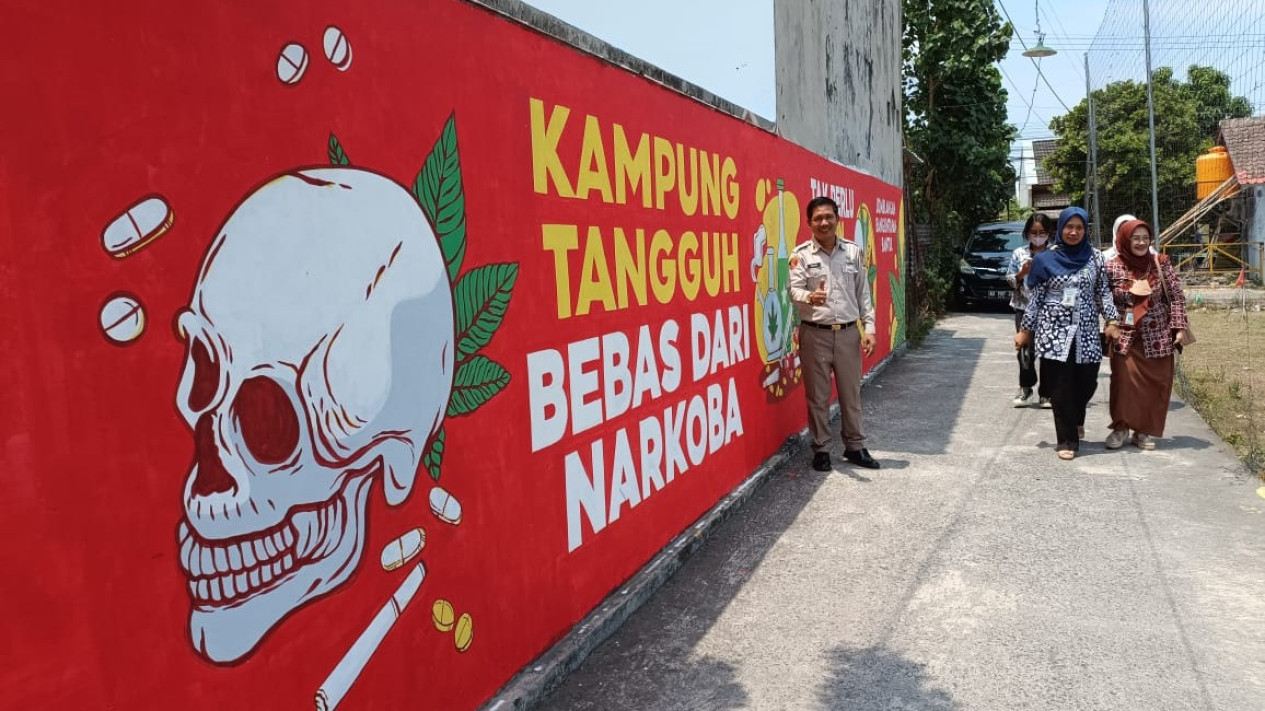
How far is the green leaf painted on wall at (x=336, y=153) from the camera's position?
2.16 m

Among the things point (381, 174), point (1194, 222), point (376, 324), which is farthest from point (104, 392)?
point (1194, 222)

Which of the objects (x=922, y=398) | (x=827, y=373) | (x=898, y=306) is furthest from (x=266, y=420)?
(x=898, y=306)

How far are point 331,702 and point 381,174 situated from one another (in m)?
1.35

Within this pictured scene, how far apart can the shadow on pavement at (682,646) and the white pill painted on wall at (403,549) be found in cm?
88

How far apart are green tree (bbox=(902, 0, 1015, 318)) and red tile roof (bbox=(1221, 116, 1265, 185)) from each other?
39.5 feet

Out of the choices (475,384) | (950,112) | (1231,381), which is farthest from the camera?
(950,112)

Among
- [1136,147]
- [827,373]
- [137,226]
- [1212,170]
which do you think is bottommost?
[827,373]

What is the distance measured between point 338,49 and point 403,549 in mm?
1334

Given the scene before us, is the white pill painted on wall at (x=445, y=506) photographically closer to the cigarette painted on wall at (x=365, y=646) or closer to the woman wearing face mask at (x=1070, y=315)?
the cigarette painted on wall at (x=365, y=646)

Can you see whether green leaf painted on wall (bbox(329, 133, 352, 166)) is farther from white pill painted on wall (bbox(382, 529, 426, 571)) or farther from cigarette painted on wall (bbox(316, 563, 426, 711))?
cigarette painted on wall (bbox(316, 563, 426, 711))

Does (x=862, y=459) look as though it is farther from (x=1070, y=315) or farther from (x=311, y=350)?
(x=311, y=350)

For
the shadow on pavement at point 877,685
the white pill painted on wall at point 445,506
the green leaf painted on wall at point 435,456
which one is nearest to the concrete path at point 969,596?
the shadow on pavement at point 877,685

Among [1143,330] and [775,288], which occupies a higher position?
[775,288]

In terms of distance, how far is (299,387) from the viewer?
6.82ft
